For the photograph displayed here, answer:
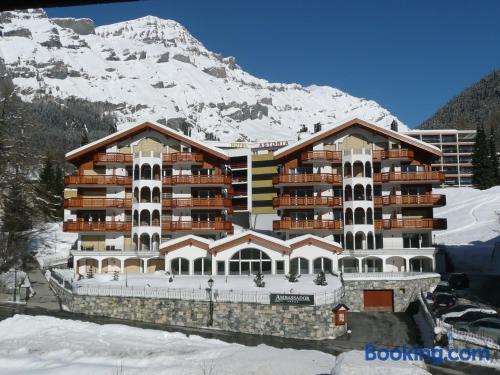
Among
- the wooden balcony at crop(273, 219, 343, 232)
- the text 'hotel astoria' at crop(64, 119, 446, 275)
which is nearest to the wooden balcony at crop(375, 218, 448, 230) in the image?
the text 'hotel astoria' at crop(64, 119, 446, 275)

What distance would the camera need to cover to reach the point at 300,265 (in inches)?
1820

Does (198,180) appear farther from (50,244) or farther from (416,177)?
(416,177)

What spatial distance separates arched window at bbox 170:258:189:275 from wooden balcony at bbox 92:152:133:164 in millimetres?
12081

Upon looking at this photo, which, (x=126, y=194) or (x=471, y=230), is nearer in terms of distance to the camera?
(x=126, y=194)

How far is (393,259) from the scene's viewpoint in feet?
161

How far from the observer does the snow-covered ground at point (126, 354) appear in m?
20.7

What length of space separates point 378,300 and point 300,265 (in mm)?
7559

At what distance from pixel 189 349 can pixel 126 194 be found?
30136mm

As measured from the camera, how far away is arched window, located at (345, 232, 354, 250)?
5006 cm

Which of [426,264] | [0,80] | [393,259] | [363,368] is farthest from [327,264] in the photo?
[0,80]

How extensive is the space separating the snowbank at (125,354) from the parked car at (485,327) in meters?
8.56

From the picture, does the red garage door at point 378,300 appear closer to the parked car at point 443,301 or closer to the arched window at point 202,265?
the parked car at point 443,301

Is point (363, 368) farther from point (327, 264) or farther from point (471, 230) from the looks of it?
point (471, 230)

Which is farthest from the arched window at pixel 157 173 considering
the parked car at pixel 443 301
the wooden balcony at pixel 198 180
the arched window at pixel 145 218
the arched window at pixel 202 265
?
the parked car at pixel 443 301
